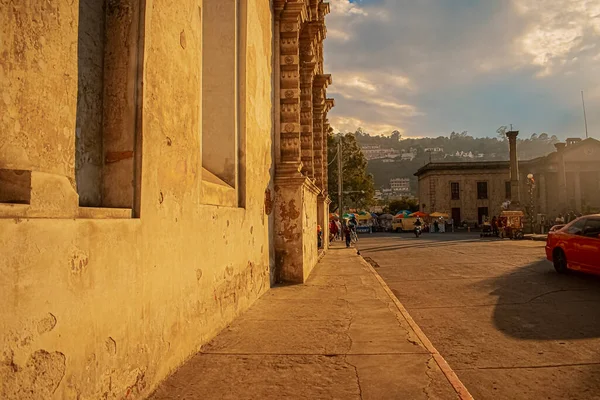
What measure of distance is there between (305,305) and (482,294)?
139 inches

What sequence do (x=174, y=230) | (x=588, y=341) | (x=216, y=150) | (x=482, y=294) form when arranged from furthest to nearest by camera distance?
(x=482, y=294)
(x=216, y=150)
(x=588, y=341)
(x=174, y=230)

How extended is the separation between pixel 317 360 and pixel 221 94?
12.9 ft

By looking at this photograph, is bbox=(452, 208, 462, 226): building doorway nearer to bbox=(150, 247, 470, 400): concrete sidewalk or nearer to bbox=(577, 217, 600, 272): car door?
bbox=(577, 217, 600, 272): car door

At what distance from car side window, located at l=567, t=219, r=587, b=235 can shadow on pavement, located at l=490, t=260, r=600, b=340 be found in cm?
104

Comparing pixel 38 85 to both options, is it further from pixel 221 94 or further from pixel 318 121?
pixel 318 121

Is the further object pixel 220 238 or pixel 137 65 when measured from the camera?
pixel 220 238

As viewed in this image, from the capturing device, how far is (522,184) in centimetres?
5219

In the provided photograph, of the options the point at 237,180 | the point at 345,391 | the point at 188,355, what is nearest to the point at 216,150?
the point at 237,180

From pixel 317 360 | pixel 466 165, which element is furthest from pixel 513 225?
pixel 317 360

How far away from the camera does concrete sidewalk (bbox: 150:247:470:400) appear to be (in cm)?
337

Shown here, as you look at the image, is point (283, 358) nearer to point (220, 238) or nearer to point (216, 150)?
point (220, 238)

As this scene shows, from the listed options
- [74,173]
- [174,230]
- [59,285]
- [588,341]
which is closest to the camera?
[59,285]

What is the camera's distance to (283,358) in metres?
4.19

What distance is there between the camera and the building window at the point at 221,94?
6.16 metres
